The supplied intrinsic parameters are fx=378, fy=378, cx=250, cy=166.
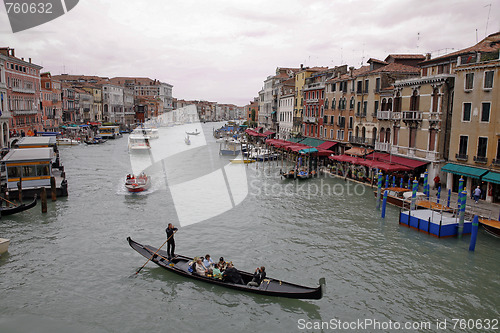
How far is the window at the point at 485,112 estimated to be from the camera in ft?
66.2

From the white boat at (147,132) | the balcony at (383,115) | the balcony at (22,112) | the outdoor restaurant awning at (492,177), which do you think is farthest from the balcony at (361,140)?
the white boat at (147,132)

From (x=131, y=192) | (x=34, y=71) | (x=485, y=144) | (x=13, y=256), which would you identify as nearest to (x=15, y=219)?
(x=13, y=256)

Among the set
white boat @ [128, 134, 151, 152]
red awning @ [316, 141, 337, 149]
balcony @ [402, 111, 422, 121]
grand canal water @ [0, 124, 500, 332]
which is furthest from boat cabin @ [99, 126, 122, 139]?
balcony @ [402, 111, 422, 121]

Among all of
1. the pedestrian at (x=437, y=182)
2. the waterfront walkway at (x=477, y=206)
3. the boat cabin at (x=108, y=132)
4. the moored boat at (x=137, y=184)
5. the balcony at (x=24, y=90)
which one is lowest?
the moored boat at (x=137, y=184)

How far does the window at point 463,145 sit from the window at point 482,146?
75 centimetres

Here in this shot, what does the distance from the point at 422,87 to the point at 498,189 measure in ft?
28.7

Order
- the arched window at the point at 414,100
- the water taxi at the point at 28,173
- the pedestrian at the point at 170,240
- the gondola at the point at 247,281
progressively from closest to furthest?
the gondola at the point at 247,281 → the pedestrian at the point at 170,240 → the water taxi at the point at 28,173 → the arched window at the point at 414,100

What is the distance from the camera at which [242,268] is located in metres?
13.8

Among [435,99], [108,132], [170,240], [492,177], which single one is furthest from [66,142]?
[492,177]

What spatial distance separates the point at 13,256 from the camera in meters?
14.3

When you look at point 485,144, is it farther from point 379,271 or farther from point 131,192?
point 131,192

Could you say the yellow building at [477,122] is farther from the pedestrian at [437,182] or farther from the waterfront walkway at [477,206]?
the pedestrian at [437,182]

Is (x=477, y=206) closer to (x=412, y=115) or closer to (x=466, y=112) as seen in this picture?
(x=466, y=112)

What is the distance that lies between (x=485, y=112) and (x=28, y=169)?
26.0 metres
